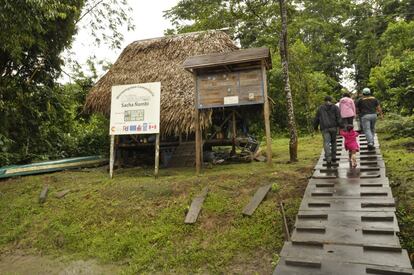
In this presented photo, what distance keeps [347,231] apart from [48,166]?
10.9 m

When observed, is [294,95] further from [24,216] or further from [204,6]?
[24,216]

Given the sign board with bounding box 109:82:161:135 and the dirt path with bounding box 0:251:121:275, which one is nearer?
the dirt path with bounding box 0:251:121:275

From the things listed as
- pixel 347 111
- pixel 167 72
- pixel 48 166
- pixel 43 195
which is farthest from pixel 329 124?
pixel 48 166

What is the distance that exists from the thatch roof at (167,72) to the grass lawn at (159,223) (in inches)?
106

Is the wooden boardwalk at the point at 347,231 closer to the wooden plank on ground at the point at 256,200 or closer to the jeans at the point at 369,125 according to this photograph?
the wooden plank on ground at the point at 256,200

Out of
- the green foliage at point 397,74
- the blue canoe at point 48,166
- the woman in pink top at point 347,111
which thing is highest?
the green foliage at point 397,74

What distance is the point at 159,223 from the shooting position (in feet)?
22.3

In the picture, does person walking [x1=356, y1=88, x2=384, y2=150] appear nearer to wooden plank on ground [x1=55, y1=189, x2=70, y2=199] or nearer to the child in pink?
the child in pink

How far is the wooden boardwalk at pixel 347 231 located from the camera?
12.7 feet

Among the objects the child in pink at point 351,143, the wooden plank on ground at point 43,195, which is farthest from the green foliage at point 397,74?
the wooden plank on ground at point 43,195

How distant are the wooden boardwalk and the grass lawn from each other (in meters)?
0.73

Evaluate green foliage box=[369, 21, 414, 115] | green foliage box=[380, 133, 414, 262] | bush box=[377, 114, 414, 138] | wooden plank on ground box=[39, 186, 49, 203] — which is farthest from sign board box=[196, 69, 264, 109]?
bush box=[377, 114, 414, 138]

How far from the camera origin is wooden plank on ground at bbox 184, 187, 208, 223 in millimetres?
6602

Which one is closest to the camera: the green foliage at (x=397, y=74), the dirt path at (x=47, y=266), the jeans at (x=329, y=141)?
the dirt path at (x=47, y=266)
